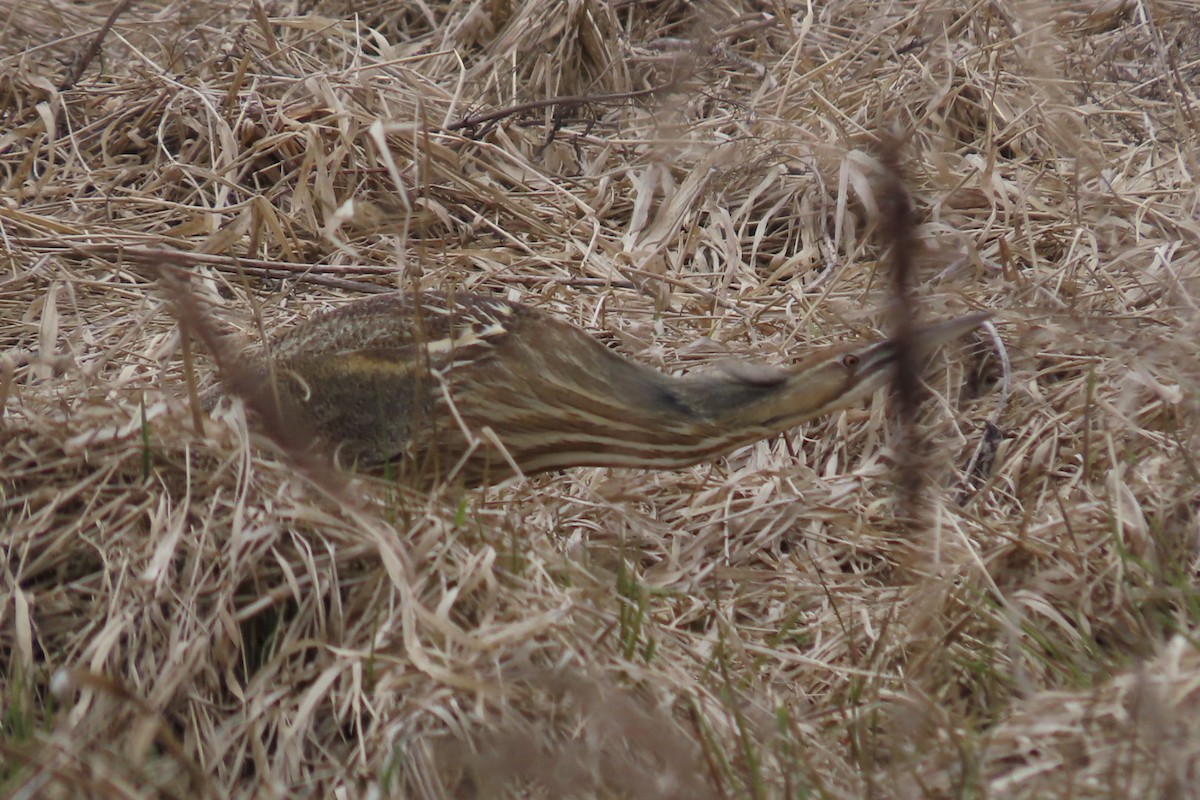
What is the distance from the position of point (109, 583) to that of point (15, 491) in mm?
239

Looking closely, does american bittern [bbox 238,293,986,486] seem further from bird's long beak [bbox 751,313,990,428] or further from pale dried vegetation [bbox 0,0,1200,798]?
pale dried vegetation [bbox 0,0,1200,798]

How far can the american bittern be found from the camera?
2.41m

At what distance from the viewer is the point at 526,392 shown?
247 cm

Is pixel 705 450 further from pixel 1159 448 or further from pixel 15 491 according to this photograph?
pixel 15 491

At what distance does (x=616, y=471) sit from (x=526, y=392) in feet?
1.45

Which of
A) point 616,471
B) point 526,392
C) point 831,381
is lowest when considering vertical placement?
point 616,471

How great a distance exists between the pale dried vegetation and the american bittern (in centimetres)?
13

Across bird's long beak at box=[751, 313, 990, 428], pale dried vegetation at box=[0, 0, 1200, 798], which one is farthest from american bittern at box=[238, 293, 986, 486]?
pale dried vegetation at box=[0, 0, 1200, 798]

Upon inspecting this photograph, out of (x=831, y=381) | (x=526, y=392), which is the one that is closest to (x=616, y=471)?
(x=526, y=392)

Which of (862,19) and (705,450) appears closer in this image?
(705,450)

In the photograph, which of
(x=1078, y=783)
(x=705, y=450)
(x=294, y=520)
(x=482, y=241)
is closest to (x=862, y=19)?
(x=482, y=241)

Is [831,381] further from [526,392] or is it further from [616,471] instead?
[616,471]

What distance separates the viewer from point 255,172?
351cm

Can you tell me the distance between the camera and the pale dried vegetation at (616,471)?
1.75 m
